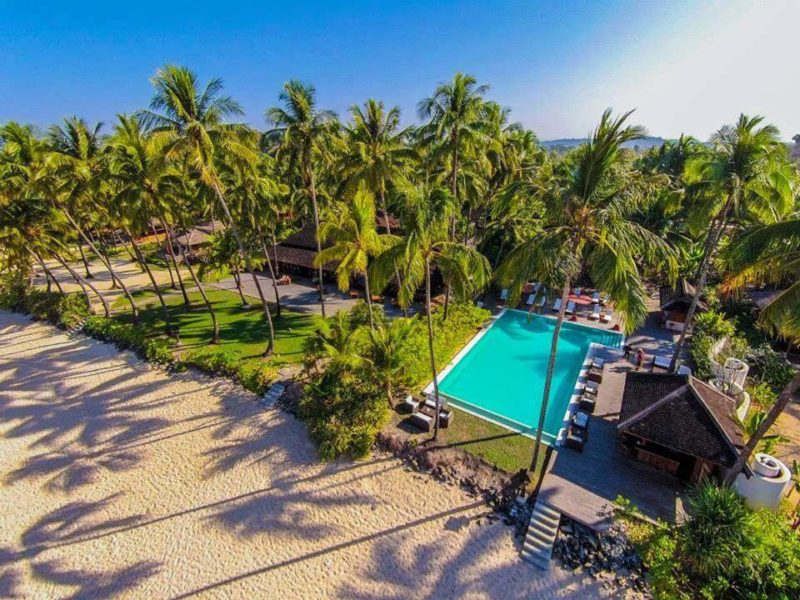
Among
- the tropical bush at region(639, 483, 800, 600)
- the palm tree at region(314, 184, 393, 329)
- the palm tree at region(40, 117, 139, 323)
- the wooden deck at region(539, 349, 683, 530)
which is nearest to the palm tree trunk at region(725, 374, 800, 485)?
the tropical bush at region(639, 483, 800, 600)

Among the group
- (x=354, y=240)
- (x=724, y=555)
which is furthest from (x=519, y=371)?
(x=354, y=240)

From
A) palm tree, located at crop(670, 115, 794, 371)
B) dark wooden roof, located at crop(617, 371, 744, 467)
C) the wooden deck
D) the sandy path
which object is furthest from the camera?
palm tree, located at crop(670, 115, 794, 371)

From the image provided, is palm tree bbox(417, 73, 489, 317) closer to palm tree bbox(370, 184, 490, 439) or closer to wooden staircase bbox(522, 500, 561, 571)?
palm tree bbox(370, 184, 490, 439)

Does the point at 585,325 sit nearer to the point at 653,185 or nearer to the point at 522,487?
the point at 522,487

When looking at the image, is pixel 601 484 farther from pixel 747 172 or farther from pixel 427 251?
pixel 747 172

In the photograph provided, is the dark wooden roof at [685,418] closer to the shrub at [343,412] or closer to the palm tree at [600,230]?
the palm tree at [600,230]

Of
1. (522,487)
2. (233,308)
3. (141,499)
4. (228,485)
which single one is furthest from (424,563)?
(233,308)
